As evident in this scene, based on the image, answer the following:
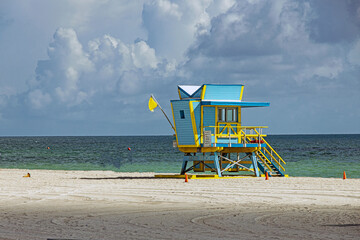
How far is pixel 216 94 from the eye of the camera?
32.6 metres

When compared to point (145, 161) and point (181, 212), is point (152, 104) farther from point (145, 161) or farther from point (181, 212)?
point (145, 161)

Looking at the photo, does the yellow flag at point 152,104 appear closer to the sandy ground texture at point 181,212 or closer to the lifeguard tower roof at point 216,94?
the lifeguard tower roof at point 216,94

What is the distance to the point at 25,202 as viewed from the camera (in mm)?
21469

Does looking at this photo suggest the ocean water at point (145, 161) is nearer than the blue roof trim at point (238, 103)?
No

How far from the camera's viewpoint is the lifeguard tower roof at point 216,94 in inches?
1268

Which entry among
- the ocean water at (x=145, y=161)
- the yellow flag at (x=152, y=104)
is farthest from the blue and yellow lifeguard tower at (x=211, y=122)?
the ocean water at (x=145, y=161)

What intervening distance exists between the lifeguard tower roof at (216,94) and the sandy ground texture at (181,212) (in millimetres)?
5669

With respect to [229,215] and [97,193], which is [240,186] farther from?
[229,215]

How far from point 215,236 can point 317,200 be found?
8.69 metres

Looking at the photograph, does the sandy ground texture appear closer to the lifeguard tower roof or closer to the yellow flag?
the lifeguard tower roof

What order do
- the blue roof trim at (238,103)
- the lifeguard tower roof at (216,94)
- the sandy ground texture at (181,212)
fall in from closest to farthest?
the sandy ground texture at (181,212), the blue roof trim at (238,103), the lifeguard tower roof at (216,94)

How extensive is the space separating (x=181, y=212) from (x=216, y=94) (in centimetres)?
1499

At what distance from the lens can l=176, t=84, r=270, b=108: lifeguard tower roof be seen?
106ft

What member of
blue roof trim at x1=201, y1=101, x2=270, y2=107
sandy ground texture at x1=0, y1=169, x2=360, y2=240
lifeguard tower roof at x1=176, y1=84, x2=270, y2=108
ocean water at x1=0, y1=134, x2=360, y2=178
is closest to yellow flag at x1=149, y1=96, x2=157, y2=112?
lifeguard tower roof at x1=176, y1=84, x2=270, y2=108
